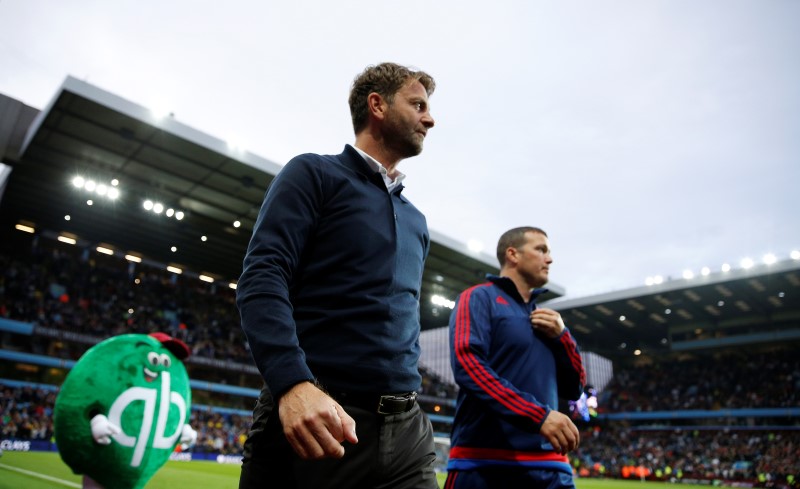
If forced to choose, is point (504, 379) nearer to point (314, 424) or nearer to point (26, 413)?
point (314, 424)

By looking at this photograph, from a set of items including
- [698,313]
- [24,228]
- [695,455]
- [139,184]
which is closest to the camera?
[139,184]

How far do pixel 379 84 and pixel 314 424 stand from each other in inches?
58.2

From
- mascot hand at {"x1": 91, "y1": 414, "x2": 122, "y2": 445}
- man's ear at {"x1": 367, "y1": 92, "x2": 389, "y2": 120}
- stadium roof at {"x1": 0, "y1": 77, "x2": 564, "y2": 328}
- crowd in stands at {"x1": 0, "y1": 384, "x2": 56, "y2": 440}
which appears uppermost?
stadium roof at {"x1": 0, "y1": 77, "x2": 564, "y2": 328}

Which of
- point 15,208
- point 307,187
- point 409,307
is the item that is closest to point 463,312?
point 409,307

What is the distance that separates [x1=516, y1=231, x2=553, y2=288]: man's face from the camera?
368 centimetres

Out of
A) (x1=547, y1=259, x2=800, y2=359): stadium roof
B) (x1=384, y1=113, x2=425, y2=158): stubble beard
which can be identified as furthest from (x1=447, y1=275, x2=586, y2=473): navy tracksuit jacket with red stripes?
(x1=547, y1=259, x2=800, y2=359): stadium roof

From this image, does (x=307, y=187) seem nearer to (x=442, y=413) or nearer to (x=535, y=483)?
(x=535, y=483)

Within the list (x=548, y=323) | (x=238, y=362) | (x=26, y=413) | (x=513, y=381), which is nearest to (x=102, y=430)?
(x=513, y=381)

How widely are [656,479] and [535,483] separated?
3885 centimetres

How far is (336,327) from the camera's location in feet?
6.29

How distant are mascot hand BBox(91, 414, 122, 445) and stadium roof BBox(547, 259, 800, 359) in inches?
1231

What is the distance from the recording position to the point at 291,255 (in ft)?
6.11

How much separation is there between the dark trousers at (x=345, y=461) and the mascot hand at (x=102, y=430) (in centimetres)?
356

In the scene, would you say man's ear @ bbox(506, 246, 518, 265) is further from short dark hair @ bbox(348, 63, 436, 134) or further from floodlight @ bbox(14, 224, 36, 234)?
floodlight @ bbox(14, 224, 36, 234)
